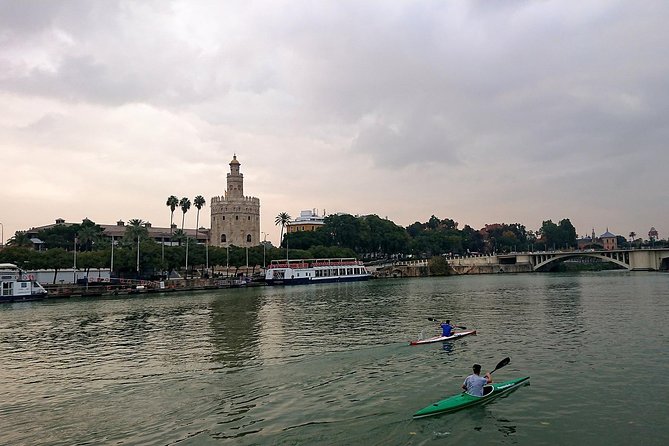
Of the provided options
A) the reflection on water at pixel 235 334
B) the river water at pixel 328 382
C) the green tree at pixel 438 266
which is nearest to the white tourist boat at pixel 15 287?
the reflection on water at pixel 235 334

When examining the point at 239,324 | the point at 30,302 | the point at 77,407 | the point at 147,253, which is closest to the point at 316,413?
the point at 77,407

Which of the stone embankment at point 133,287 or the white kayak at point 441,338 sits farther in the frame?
the stone embankment at point 133,287

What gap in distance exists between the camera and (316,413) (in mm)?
19844

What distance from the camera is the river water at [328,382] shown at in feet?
58.9

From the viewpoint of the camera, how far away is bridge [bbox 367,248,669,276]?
150 m

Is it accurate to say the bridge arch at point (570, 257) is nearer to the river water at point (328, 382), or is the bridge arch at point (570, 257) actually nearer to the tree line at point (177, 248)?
the tree line at point (177, 248)

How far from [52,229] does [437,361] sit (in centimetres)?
14354

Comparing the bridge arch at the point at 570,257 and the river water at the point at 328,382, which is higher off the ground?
the bridge arch at the point at 570,257

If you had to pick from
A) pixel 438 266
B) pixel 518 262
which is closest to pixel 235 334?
pixel 438 266

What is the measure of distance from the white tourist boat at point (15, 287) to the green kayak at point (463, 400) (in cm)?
8247

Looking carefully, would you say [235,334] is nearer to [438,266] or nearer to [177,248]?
[177,248]

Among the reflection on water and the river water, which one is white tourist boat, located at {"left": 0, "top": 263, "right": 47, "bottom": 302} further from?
the river water

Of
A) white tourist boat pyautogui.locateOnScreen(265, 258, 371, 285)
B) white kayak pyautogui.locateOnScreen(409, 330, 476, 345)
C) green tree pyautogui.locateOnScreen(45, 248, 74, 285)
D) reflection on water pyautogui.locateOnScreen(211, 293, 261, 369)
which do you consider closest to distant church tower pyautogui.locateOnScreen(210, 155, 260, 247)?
white tourist boat pyautogui.locateOnScreen(265, 258, 371, 285)

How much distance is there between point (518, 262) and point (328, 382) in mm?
167727
